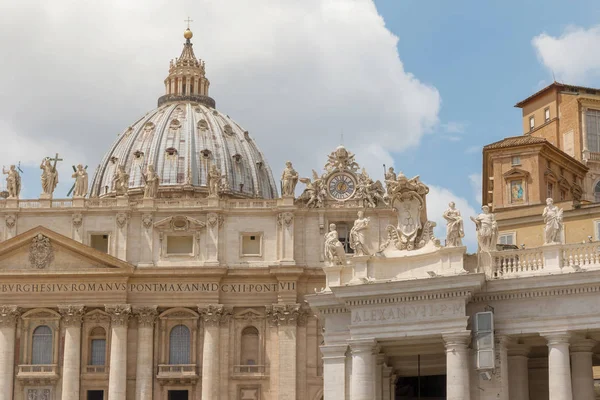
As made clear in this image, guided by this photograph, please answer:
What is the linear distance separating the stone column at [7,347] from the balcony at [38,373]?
27.4 inches

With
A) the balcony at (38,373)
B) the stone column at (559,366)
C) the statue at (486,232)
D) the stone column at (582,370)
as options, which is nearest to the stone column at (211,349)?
the balcony at (38,373)

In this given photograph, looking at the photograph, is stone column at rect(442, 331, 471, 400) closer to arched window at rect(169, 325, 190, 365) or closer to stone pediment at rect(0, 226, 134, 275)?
arched window at rect(169, 325, 190, 365)

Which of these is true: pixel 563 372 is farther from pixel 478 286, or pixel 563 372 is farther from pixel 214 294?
pixel 214 294

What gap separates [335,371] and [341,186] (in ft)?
156

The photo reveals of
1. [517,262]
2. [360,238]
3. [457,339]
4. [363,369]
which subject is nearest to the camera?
[457,339]

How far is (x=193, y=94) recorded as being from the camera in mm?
156750

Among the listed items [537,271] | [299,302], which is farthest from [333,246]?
[299,302]

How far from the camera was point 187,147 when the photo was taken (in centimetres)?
14638

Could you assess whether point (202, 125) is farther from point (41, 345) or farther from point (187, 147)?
point (41, 345)

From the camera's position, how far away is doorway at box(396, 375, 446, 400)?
45219mm

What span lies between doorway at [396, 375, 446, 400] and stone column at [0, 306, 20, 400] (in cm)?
4594

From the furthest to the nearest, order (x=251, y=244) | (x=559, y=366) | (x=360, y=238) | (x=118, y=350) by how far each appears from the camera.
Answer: (x=251, y=244), (x=118, y=350), (x=360, y=238), (x=559, y=366)

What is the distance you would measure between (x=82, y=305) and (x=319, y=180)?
18.4 metres

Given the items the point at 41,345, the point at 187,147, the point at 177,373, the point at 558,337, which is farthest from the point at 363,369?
the point at 187,147
